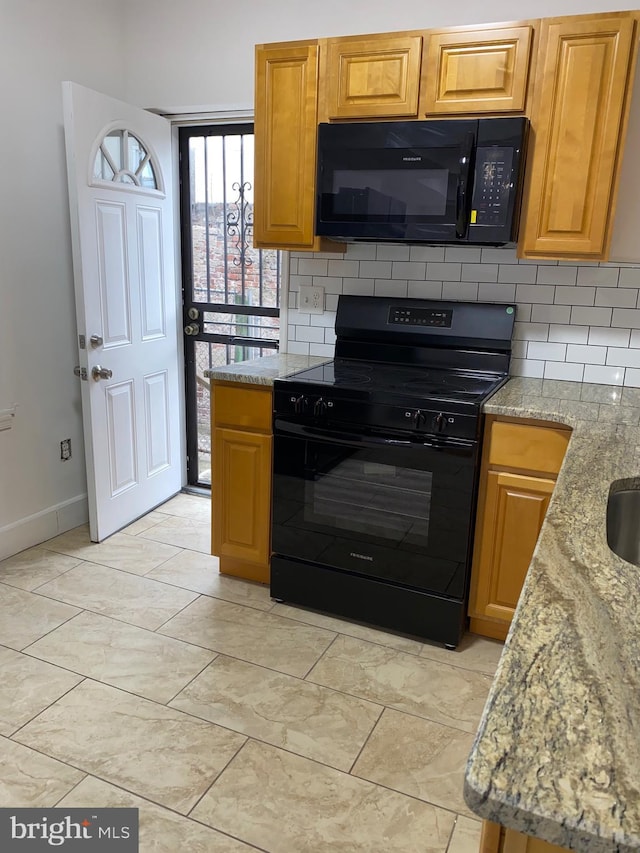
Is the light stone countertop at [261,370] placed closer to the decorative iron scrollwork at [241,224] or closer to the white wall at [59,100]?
the decorative iron scrollwork at [241,224]

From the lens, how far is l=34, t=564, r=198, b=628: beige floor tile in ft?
8.50

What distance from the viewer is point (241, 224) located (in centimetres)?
346

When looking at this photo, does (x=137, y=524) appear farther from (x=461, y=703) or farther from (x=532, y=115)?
(x=532, y=115)

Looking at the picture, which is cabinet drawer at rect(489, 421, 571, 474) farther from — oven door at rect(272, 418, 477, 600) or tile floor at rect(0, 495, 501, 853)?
tile floor at rect(0, 495, 501, 853)

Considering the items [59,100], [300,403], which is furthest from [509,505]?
[59,100]

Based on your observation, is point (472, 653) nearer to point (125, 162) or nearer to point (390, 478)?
point (390, 478)

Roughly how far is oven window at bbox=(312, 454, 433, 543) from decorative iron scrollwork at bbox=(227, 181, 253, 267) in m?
1.53

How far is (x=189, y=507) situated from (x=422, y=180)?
2140mm

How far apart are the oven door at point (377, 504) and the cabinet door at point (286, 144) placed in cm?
84

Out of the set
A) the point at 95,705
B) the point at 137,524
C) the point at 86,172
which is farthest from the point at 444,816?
the point at 86,172

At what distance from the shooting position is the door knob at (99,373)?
9.73 feet

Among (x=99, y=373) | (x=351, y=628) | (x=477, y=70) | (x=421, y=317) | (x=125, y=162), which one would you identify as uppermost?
(x=477, y=70)

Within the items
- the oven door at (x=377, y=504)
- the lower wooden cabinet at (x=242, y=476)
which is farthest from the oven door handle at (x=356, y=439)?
the lower wooden cabinet at (x=242, y=476)

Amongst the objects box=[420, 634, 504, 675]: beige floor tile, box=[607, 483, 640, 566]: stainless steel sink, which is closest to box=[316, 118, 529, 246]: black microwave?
box=[607, 483, 640, 566]: stainless steel sink
